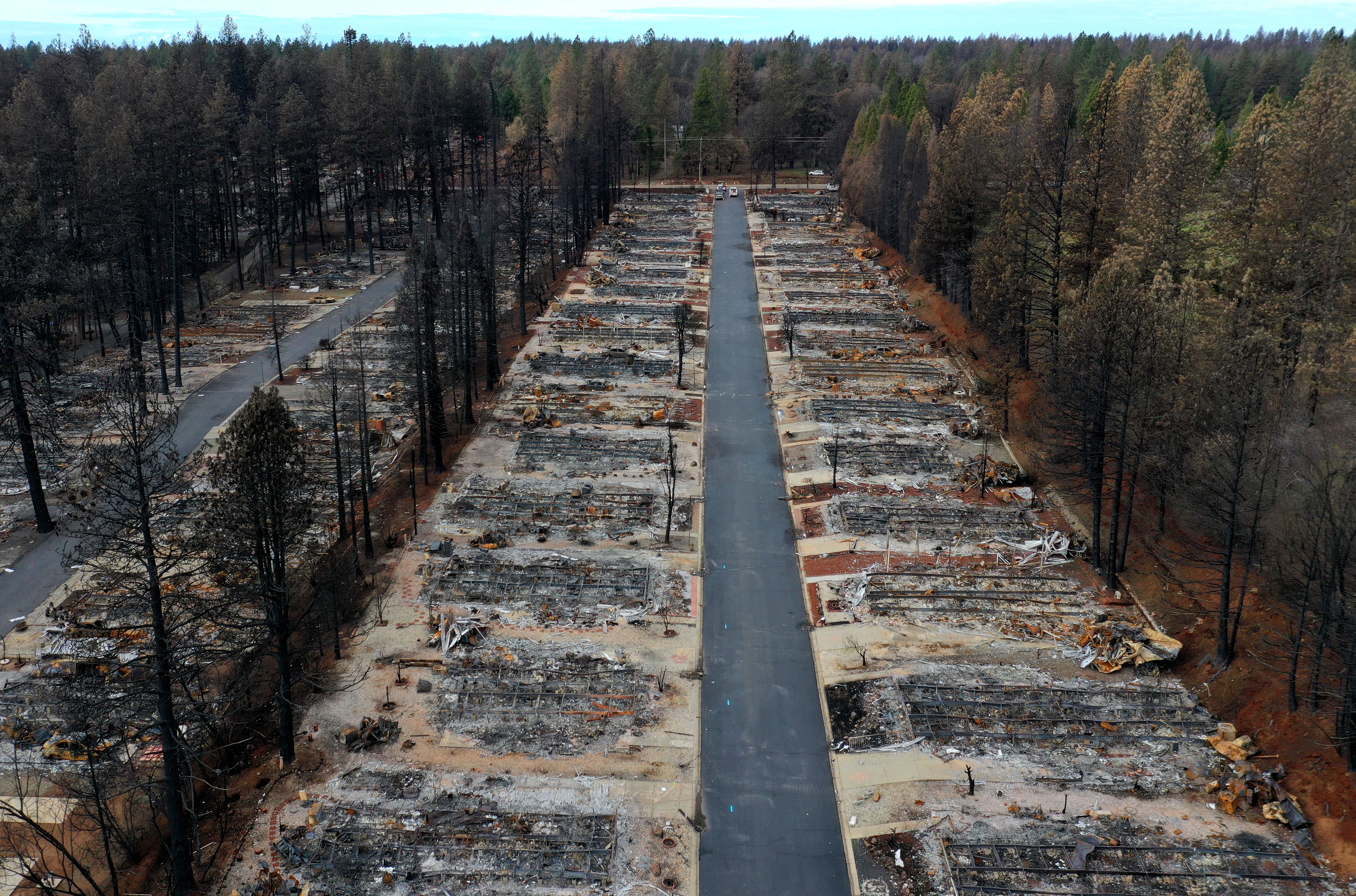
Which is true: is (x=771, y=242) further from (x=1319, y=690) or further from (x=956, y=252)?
(x=1319, y=690)

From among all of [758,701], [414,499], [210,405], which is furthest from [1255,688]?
[210,405]

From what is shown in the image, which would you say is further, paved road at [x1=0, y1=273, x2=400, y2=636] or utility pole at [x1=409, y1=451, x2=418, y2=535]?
utility pole at [x1=409, y1=451, x2=418, y2=535]

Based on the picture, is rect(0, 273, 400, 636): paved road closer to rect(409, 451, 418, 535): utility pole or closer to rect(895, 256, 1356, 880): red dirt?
rect(409, 451, 418, 535): utility pole

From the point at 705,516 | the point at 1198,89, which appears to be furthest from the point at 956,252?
the point at 705,516

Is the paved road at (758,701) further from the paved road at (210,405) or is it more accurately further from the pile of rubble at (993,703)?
the paved road at (210,405)

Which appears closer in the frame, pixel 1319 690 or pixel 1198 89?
pixel 1319 690

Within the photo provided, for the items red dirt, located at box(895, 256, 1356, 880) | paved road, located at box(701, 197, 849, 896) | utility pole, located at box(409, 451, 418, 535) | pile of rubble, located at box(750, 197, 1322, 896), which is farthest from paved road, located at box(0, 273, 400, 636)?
red dirt, located at box(895, 256, 1356, 880)

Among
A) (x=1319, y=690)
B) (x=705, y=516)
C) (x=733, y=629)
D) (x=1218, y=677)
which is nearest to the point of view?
(x=1319, y=690)
